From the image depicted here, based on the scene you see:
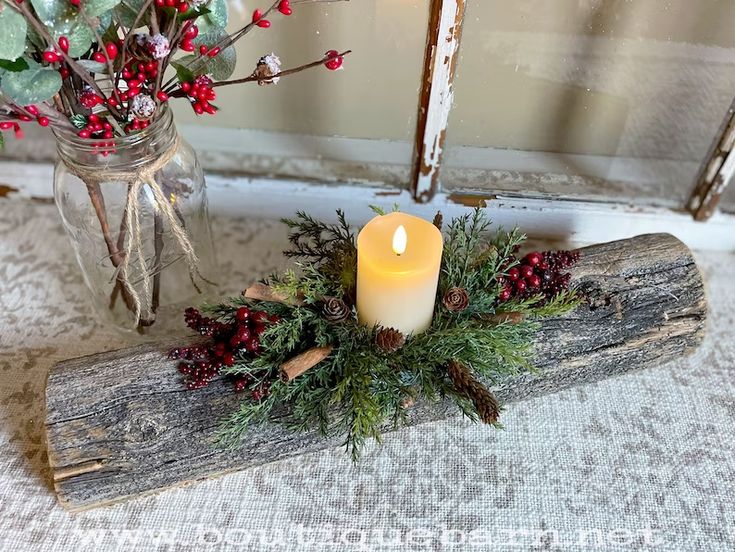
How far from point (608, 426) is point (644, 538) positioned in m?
0.13

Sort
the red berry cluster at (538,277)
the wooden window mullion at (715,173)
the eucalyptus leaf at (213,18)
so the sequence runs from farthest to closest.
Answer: the wooden window mullion at (715,173), the red berry cluster at (538,277), the eucalyptus leaf at (213,18)

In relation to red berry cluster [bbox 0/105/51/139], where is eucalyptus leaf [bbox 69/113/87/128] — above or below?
below

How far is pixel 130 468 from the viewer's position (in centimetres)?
65

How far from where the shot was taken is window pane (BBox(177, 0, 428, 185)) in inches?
31.7

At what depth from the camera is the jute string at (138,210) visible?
660mm

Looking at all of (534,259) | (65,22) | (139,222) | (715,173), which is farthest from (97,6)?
(715,173)

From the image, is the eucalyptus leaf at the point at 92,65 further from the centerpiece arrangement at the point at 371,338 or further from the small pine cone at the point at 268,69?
the centerpiece arrangement at the point at 371,338

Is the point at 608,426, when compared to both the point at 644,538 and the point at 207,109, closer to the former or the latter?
the point at 644,538

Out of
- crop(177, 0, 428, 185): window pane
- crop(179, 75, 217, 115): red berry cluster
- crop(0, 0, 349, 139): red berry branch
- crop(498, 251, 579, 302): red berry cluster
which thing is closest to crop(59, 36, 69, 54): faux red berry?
crop(0, 0, 349, 139): red berry branch

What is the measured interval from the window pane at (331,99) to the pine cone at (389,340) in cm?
Result: 33

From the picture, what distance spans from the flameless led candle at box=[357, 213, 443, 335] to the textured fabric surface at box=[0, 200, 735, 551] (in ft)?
0.57

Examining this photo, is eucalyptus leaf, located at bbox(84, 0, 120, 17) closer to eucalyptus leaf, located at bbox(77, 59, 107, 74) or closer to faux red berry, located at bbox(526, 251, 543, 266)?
eucalyptus leaf, located at bbox(77, 59, 107, 74)

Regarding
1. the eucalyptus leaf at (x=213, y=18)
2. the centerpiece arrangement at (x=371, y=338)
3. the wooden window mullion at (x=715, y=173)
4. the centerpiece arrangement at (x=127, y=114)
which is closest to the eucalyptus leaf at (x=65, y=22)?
the centerpiece arrangement at (x=127, y=114)

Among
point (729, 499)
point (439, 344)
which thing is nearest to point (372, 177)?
point (439, 344)
